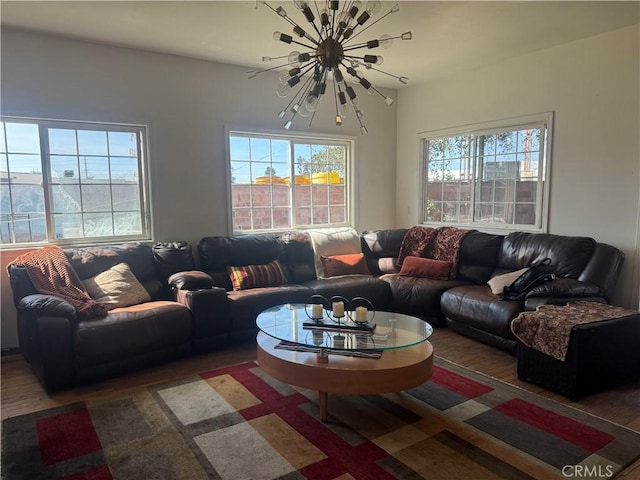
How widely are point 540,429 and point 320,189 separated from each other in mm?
3731

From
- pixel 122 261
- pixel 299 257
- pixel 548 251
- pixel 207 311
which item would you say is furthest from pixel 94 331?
pixel 548 251

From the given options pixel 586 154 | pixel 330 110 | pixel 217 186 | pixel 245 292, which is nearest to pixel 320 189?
pixel 330 110

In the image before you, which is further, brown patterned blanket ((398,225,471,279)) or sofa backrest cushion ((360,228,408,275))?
sofa backrest cushion ((360,228,408,275))

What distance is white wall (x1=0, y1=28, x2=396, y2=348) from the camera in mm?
3607

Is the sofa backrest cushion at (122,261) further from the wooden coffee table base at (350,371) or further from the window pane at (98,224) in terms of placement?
the wooden coffee table base at (350,371)

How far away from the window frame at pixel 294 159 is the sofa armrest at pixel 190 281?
1.00 metres

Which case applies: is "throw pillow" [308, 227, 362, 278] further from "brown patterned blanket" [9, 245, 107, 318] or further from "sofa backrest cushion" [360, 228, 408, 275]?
"brown patterned blanket" [9, 245, 107, 318]

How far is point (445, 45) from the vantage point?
3.99 m

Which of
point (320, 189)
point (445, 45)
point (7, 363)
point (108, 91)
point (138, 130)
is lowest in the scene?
point (7, 363)

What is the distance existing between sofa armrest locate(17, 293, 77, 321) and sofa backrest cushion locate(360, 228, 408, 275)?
125 inches

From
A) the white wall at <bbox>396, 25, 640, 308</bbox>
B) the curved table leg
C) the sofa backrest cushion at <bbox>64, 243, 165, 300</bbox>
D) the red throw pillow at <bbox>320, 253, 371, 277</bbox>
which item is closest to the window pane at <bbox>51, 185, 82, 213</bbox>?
the sofa backrest cushion at <bbox>64, 243, 165, 300</bbox>

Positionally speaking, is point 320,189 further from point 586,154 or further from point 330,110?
point 586,154

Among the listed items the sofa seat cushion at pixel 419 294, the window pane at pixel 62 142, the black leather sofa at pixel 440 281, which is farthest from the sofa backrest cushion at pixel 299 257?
the window pane at pixel 62 142

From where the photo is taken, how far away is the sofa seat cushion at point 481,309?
343cm
